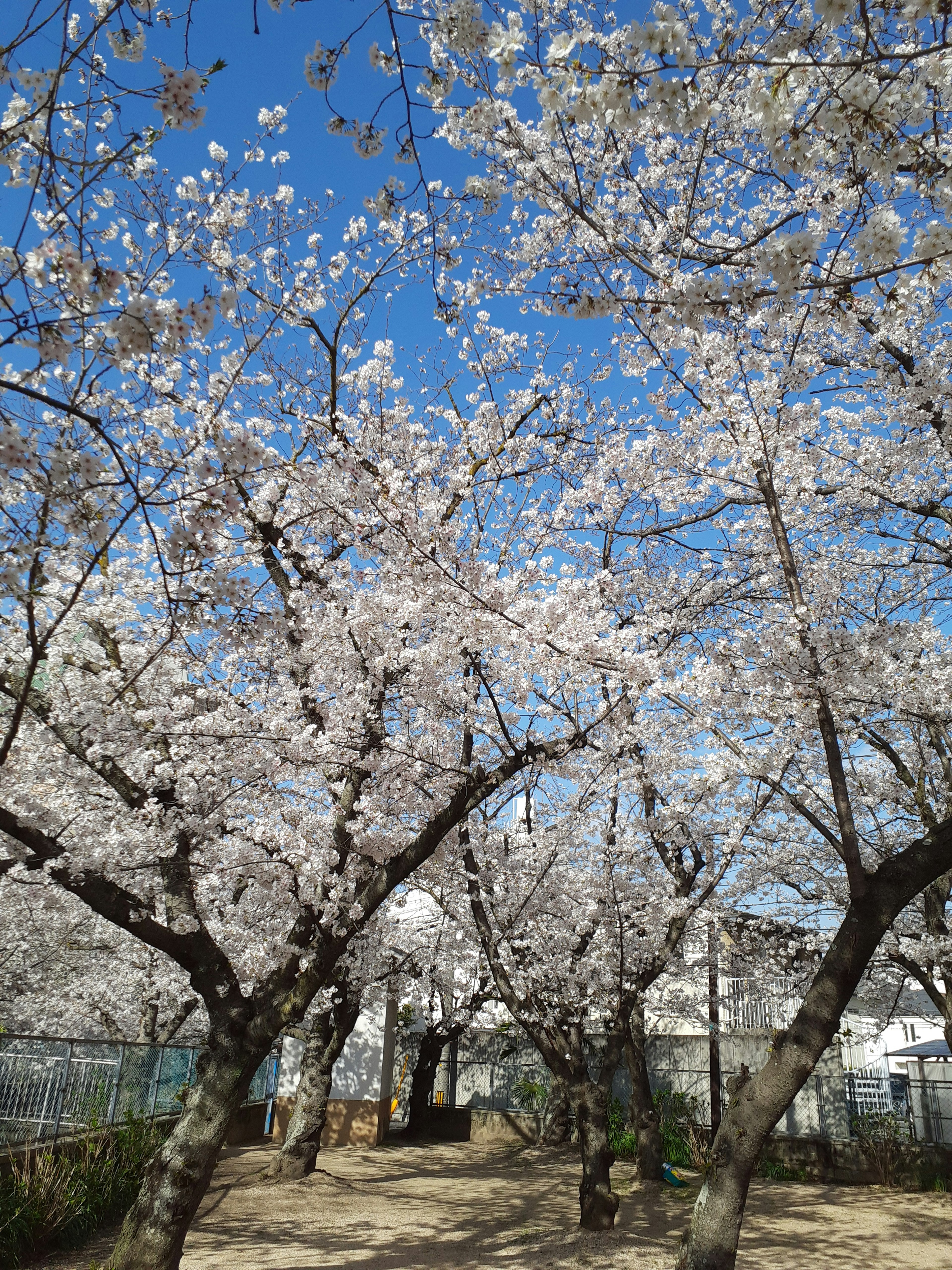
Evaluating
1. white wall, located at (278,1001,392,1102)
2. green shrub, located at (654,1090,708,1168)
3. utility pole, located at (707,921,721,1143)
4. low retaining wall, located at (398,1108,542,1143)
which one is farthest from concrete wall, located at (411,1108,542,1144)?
utility pole, located at (707,921,721,1143)

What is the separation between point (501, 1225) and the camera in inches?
336

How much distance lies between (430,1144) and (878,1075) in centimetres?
833

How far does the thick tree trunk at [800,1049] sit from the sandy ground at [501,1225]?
9.57 ft

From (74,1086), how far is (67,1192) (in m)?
1.62

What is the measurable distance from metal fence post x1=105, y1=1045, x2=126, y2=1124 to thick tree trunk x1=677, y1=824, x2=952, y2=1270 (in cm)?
677

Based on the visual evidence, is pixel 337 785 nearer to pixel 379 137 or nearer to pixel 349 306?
pixel 349 306

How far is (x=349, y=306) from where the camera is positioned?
6301 millimetres

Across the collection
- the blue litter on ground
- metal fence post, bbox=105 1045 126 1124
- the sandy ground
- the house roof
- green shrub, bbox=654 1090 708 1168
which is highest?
the house roof

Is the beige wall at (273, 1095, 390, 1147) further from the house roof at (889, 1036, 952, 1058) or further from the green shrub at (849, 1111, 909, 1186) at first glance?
the house roof at (889, 1036, 952, 1058)

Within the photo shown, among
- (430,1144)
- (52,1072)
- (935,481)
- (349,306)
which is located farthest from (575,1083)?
(430,1144)

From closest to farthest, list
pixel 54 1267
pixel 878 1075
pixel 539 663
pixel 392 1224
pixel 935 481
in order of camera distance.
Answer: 1. pixel 539 663
2. pixel 54 1267
3. pixel 935 481
4. pixel 392 1224
5. pixel 878 1075

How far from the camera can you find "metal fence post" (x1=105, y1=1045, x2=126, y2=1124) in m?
8.76

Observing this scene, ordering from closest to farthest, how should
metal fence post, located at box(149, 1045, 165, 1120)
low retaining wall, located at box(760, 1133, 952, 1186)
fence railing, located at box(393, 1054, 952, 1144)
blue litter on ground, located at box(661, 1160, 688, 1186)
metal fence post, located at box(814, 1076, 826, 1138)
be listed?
metal fence post, located at box(149, 1045, 165, 1120) < blue litter on ground, located at box(661, 1160, 688, 1186) < low retaining wall, located at box(760, 1133, 952, 1186) < fence railing, located at box(393, 1054, 952, 1144) < metal fence post, located at box(814, 1076, 826, 1138)

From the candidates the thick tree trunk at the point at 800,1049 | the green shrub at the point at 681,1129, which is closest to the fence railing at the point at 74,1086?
the thick tree trunk at the point at 800,1049
